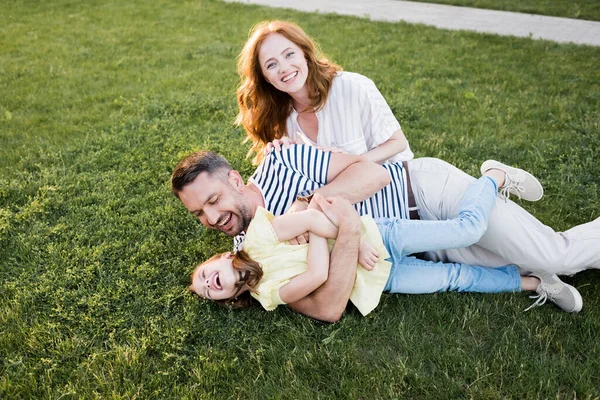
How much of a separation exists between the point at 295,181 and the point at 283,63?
0.90 m

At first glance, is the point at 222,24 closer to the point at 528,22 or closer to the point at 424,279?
the point at 528,22

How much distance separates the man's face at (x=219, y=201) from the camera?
3436 millimetres

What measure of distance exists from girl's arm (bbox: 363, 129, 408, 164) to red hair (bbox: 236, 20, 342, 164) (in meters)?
0.54

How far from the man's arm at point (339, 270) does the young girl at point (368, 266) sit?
6 centimetres

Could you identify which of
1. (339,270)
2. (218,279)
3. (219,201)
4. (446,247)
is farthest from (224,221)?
(446,247)

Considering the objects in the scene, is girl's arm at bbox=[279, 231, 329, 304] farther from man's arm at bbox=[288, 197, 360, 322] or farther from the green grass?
the green grass

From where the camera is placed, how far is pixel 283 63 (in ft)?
13.0

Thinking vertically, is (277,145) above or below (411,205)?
above

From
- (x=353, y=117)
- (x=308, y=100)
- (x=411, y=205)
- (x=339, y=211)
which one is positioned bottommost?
(x=411, y=205)

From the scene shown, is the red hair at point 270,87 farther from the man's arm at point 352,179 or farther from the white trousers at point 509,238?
the white trousers at point 509,238

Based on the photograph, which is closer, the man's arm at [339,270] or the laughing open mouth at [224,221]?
the man's arm at [339,270]

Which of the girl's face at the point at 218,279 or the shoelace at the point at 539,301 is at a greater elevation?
the girl's face at the point at 218,279

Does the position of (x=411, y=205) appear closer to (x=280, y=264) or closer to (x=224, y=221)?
(x=280, y=264)

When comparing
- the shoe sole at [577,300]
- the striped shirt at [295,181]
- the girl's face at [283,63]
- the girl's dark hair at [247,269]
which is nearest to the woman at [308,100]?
the girl's face at [283,63]
